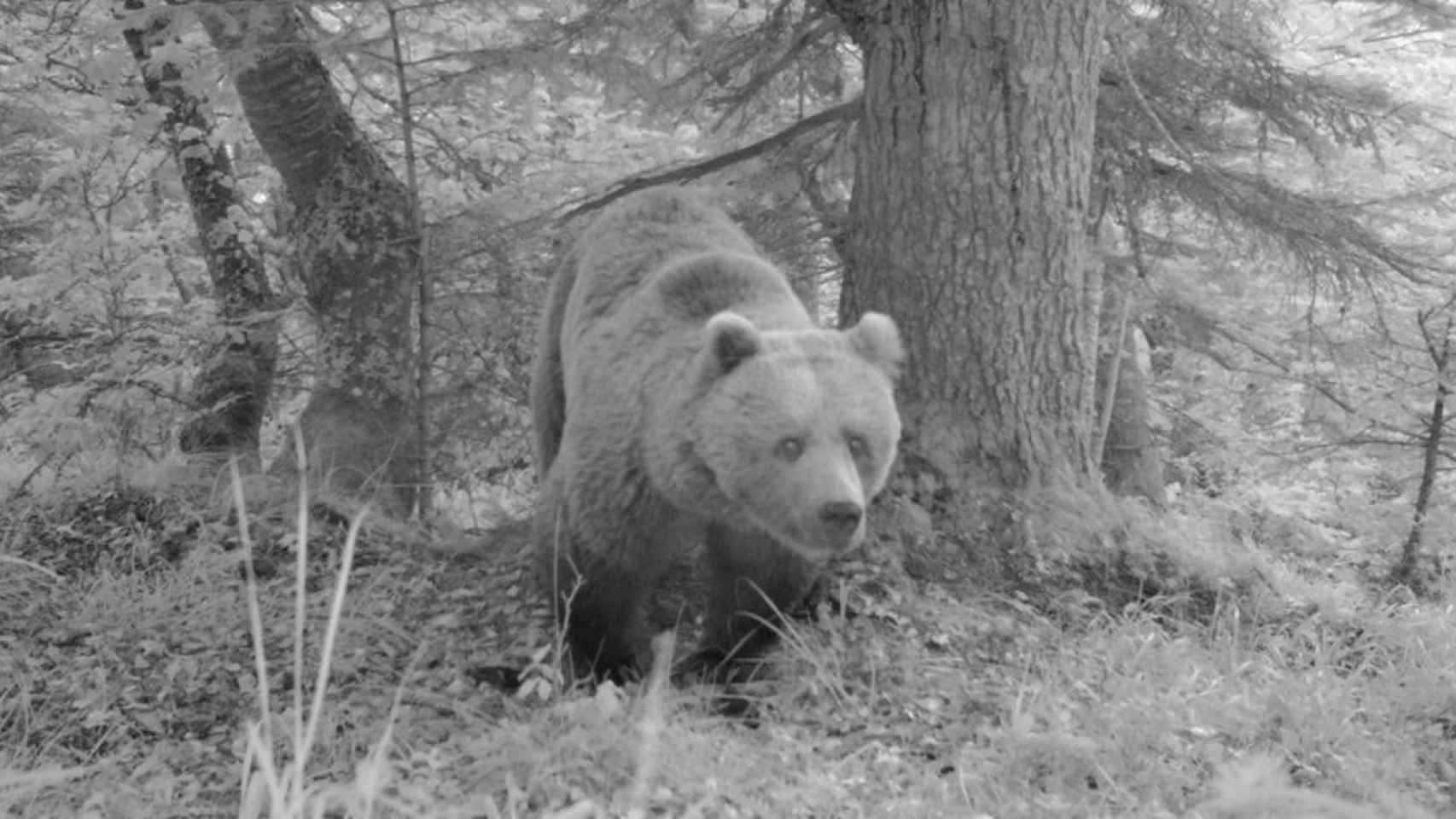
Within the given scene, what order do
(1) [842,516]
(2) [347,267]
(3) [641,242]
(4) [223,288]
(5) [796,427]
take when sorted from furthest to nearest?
(4) [223,288] < (2) [347,267] < (3) [641,242] < (5) [796,427] < (1) [842,516]

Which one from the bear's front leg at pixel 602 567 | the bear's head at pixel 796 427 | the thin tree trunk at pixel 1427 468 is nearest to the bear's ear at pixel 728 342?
the bear's head at pixel 796 427

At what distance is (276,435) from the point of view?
43.0 ft

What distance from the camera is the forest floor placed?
12.6ft

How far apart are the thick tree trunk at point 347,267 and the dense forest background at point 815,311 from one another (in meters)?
0.03

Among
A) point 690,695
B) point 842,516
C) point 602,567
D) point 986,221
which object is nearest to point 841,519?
point 842,516

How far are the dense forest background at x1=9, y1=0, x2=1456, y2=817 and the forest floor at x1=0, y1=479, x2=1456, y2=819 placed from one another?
24 mm

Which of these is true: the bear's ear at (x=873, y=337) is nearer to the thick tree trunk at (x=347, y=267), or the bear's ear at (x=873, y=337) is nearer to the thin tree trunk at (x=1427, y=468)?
the thick tree trunk at (x=347, y=267)

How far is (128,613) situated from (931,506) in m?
3.73

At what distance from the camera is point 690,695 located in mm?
4820

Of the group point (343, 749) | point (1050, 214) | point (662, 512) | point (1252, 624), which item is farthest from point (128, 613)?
point (1252, 624)

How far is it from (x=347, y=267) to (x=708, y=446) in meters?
4.50

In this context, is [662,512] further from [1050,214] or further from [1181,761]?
[1050,214]

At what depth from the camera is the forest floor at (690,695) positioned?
3.83 meters

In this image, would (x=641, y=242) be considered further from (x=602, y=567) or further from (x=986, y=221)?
(x=602, y=567)
